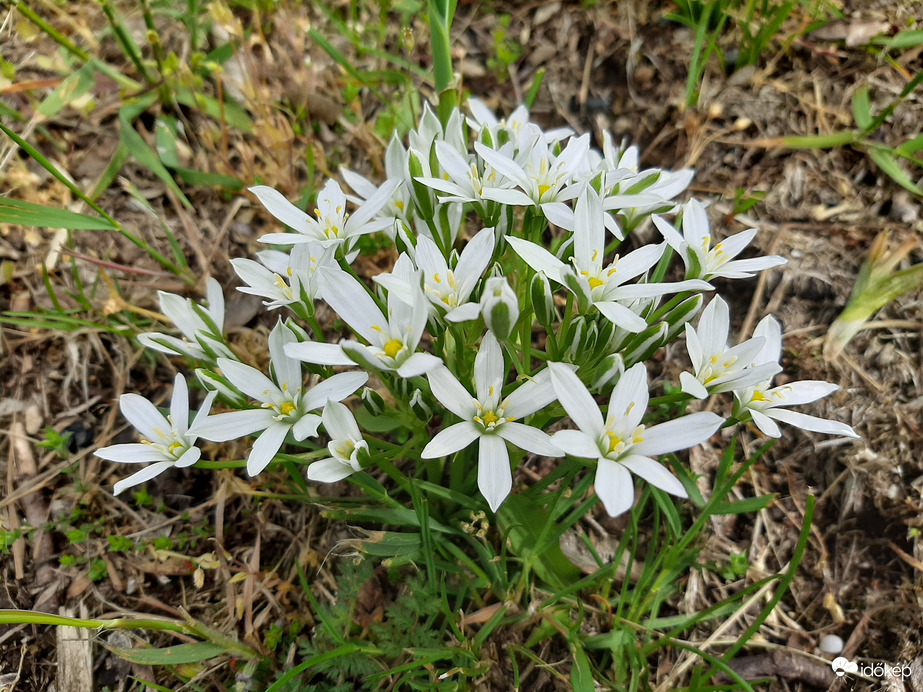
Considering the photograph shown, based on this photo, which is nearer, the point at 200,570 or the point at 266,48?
the point at 200,570

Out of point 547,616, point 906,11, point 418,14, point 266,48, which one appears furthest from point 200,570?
point 906,11

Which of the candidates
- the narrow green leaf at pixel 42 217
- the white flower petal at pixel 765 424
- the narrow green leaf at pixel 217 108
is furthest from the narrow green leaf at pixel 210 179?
the white flower petal at pixel 765 424

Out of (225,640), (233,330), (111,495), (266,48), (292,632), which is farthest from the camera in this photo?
(266,48)

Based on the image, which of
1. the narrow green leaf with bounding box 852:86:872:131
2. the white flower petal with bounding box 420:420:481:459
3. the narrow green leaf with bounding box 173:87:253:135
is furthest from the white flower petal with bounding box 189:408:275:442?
the narrow green leaf with bounding box 852:86:872:131

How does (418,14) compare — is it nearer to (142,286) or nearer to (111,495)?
(142,286)

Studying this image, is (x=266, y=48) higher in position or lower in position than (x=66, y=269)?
higher

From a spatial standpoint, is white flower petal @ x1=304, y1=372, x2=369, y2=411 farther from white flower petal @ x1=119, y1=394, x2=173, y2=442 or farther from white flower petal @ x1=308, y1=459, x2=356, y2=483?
white flower petal @ x1=119, y1=394, x2=173, y2=442

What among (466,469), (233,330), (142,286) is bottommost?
(466,469)

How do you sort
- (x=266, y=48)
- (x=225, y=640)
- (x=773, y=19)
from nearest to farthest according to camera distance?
1. (x=225, y=640)
2. (x=773, y=19)
3. (x=266, y=48)

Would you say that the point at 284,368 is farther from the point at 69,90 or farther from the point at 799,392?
the point at 69,90
